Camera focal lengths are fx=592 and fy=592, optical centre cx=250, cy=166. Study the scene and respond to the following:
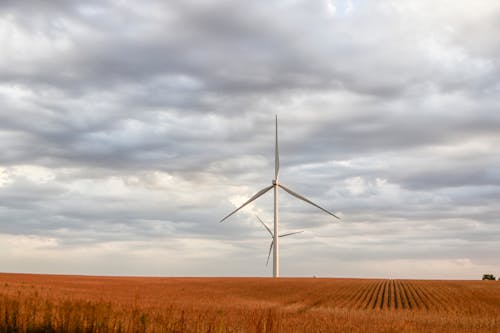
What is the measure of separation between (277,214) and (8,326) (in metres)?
67.3

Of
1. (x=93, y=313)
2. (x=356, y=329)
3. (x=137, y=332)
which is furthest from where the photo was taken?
(x=356, y=329)

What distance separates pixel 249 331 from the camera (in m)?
19.3

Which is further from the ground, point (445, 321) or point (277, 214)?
point (277, 214)

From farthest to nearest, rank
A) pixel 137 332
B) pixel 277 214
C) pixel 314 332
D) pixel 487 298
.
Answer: pixel 277 214, pixel 487 298, pixel 314 332, pixel 137 332

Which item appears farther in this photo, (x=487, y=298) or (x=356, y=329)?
(x=487, y=298)

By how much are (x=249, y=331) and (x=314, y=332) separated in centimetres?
463

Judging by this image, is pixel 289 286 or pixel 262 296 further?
pixel 289 286

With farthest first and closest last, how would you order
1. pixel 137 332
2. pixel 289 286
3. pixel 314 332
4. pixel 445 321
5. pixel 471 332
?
pixel 289 286, pixel 445 321, pixel 471 332, pixel 314 332, pixel 137 332

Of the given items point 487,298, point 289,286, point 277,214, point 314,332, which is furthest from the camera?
point 277,214

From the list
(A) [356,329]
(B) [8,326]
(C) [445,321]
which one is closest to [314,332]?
(A) [356,329]

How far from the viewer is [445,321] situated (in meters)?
33.9

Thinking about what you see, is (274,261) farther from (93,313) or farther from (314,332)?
(93,313)

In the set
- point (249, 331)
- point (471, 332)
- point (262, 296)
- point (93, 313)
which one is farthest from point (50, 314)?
point (262, 296)

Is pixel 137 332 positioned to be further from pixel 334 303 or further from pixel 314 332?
pixel 334 303
